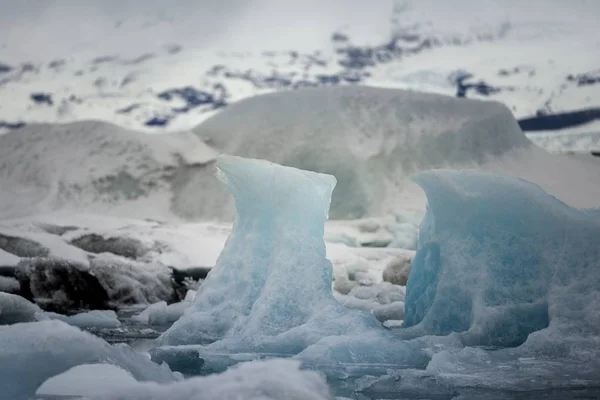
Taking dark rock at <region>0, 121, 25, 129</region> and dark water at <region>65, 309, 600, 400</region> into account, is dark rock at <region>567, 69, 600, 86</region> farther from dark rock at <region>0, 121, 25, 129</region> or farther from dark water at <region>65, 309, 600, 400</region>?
dark rock at <region>0, 121, 25, 129</region>

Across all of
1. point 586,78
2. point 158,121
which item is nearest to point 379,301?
point 586,78

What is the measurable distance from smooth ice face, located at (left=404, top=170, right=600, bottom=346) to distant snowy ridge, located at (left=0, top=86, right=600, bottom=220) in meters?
16.3

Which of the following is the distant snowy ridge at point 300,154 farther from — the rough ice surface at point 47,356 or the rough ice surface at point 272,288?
the rough ice surface at point 47,356

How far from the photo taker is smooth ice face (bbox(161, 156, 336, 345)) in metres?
7.16

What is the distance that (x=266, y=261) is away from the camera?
7711 mm

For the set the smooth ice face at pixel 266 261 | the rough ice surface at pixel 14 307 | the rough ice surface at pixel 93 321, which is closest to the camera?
the smooth ice face at pixel 266 261

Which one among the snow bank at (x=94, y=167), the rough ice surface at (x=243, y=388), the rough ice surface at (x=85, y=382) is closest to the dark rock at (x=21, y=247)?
the rough ice surface at (x=85, y=382)

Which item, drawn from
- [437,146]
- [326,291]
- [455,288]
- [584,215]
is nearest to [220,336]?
[326,291]

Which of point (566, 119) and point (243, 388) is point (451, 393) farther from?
point (566, 119)

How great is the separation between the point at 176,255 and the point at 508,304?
9.62m

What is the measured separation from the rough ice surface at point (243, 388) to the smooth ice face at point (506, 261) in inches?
138

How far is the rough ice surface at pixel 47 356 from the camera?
11.9 ft

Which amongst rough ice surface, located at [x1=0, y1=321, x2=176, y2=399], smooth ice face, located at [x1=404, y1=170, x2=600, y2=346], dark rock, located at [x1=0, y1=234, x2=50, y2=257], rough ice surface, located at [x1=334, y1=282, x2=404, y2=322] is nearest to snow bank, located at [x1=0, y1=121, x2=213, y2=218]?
dark rock, located at [x1=0, y1=234, x2=50, y2=257]

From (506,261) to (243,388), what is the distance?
4.32 meters
